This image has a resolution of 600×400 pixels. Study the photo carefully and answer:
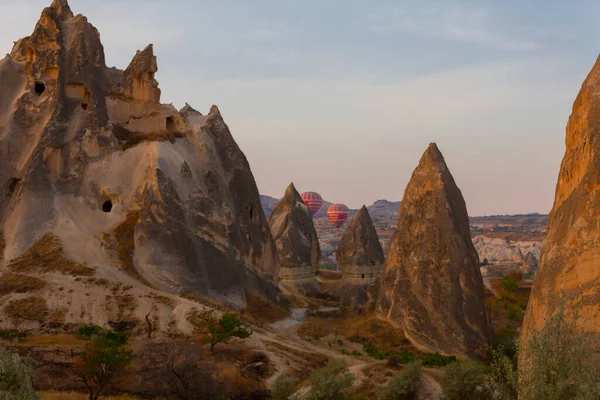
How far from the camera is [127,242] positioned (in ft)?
85.7

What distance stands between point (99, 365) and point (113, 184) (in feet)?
46.8

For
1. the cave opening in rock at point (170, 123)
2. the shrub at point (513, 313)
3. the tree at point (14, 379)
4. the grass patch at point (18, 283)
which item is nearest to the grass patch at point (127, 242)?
the grass patch at point (18, 283)

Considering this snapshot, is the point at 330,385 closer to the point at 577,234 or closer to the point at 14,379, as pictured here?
the point at 577,234

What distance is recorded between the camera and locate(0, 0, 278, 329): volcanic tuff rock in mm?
24969

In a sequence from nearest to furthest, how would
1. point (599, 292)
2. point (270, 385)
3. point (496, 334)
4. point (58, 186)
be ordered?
point (599, 292) < point (270, 385) < point (496, 334) < point (58, 186)

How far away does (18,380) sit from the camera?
977 centimetres

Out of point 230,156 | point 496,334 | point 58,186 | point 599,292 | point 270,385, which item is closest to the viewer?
point 599,292

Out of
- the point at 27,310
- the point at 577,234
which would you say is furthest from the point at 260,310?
the point at 577,234

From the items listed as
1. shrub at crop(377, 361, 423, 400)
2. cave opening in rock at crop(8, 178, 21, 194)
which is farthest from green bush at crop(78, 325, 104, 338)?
cave opening in rock at crop(8, 178, 21, 194)

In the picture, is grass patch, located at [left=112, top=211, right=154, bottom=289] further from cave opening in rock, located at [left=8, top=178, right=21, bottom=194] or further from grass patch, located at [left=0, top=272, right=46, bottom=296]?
cave opening in rock, located at [left=8, top=178, right=21, bottom=194]

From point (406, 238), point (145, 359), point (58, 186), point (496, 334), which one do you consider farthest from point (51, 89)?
point (496, 334)

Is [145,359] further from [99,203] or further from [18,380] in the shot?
[99,203]

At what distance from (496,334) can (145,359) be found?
15.2 metres

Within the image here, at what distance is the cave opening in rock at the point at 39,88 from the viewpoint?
29312 millimetres
